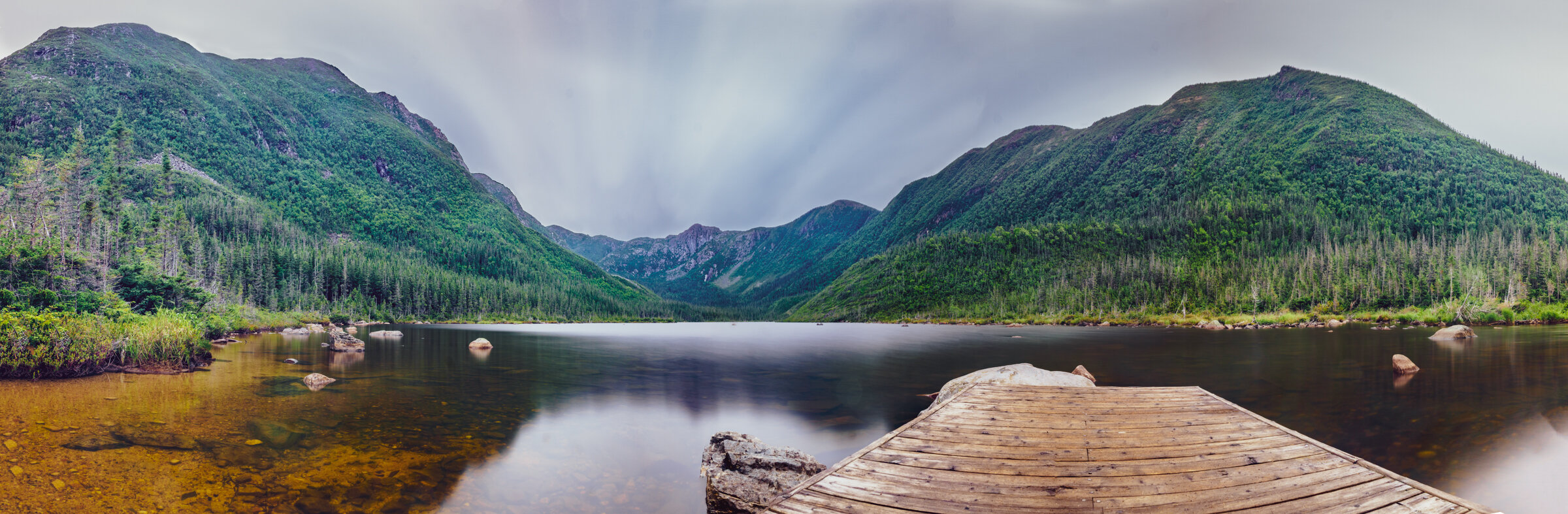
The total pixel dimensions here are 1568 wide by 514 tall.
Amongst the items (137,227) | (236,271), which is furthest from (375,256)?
(137,227)

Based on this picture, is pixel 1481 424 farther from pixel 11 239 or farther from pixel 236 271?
pixel 236 271

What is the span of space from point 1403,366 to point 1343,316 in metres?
101

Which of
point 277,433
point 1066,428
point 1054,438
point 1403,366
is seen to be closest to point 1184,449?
point 1066,428

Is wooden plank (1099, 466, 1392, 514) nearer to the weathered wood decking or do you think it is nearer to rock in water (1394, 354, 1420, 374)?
the weathered wood decking

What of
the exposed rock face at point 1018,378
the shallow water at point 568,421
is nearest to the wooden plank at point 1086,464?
the shallow water at point 568,421

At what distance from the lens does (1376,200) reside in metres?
161

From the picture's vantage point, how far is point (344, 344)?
1668 inches

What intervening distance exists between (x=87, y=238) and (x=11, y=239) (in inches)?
870

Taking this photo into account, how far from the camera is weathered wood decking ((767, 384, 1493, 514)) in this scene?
5961 millimetres

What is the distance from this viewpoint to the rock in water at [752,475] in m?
9.95

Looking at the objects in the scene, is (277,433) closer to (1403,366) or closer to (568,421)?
(568,421)

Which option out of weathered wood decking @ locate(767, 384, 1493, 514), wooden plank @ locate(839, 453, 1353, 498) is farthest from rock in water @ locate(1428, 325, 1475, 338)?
wooden plank @ locate(839, 453, 1353, 498)

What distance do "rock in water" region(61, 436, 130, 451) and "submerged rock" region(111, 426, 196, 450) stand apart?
177 millimetres

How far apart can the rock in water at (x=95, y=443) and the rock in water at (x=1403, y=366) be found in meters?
48.3
